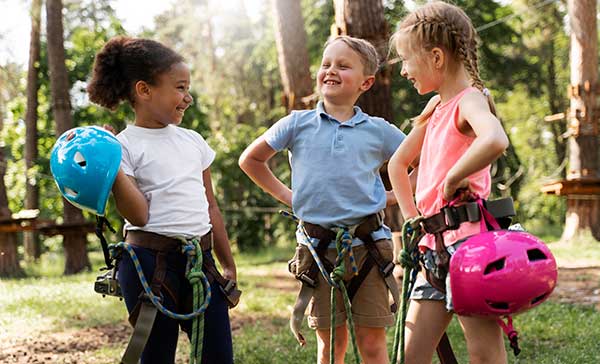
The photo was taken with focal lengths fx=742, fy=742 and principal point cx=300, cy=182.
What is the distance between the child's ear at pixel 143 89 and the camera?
294cm

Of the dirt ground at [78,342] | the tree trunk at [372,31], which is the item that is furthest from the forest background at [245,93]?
the dirt ground at [78,342]

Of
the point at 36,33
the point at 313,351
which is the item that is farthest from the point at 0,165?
the point at 313,351

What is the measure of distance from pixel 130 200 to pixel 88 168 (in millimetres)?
214

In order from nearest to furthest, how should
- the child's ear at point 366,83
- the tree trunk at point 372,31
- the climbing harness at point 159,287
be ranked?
the climbing harness at point 159,287
the child's ear at point 366,83
the tree trunk at point 372,31

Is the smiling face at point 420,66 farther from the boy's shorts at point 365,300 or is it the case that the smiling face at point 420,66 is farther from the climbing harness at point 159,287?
the climbing harness at point 159,287

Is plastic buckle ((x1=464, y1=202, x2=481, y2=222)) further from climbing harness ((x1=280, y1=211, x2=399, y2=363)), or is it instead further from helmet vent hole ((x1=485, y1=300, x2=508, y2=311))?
climbing harness ((x1=280, y1=211, x2=399, y2=363))

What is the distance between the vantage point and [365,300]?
3.12 meters

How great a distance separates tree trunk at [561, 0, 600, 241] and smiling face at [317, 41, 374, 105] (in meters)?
8.73

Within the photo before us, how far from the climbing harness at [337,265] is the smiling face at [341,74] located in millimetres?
547

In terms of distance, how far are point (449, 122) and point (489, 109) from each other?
14cm

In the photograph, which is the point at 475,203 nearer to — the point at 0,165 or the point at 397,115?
the point at 0,165

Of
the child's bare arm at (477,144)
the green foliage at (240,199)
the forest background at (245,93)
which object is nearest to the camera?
the child's bare arm at (477,144)

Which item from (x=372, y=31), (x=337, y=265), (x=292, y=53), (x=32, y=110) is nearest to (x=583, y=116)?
(x=292, y=53)

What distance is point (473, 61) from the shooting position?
259cm
